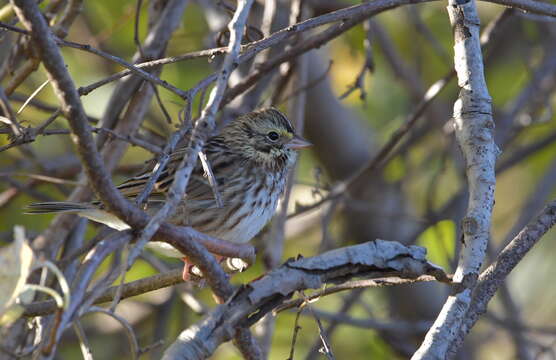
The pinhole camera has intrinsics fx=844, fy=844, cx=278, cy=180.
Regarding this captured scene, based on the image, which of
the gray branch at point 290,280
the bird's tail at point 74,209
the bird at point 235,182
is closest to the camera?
the gray branch at point 290,280

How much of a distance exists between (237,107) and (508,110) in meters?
1.55

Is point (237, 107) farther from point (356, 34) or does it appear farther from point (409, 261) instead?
point (409, 261)

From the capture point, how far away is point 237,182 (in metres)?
3.53

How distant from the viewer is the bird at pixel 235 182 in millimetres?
3156

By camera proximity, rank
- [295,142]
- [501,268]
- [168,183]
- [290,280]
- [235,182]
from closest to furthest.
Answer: [290,280] → [501,268] → [168,183] → [235,182] → [295,142]

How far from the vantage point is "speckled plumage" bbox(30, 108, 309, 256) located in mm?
3189

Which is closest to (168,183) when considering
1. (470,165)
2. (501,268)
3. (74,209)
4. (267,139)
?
(74,209)

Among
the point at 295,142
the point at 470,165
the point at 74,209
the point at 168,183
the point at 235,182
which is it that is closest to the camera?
the point at 470,165

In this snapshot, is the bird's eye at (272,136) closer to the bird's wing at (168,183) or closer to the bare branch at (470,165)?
the bird's wing at (168,183)

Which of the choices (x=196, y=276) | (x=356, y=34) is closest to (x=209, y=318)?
(x=196, y=276)

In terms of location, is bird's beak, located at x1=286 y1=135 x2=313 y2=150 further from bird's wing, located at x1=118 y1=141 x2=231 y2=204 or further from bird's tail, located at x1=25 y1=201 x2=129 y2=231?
bird's tail, located at x1=25 y1=201 x2=129 y2=231

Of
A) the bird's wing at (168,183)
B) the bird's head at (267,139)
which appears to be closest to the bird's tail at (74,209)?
the bird's wing at (168,183)

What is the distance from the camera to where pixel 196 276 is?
2.63 meters

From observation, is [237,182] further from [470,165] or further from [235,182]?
[470,165]
